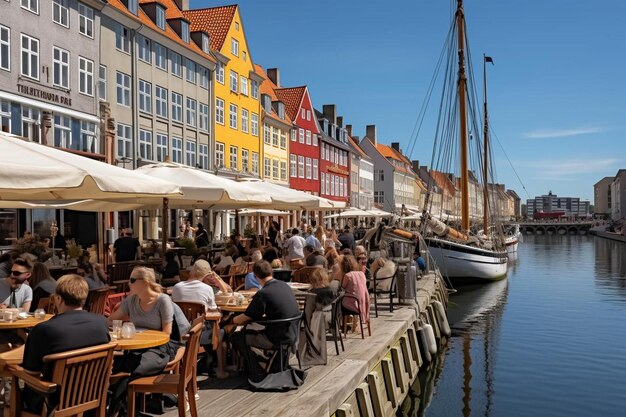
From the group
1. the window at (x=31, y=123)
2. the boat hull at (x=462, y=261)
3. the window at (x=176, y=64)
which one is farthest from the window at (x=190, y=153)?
the boat hull at (x=462, y=261)

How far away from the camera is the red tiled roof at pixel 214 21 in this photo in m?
43.0

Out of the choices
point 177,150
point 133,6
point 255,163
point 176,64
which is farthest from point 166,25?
point 255,163

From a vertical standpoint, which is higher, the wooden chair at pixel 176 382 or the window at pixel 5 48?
the window at pixel 5 48

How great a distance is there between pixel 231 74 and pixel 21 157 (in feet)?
124

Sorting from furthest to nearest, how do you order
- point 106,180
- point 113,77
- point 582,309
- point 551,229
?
1. point 551,229
2. point 113,77
3. point 582,309
4. point 106,180

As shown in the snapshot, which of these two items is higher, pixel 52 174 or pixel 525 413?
pixel 52 174

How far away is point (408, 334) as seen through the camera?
13281 millimetres

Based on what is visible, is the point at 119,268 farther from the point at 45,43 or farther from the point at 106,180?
the point at 45,43

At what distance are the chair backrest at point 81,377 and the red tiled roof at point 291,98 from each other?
171ft

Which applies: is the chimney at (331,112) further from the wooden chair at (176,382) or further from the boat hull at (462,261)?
the wooden chair at (176,382)

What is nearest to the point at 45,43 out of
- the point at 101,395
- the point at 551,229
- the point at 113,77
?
the point at 113,77

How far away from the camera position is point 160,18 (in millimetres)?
35438

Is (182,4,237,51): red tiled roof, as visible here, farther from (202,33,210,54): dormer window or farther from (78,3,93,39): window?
(78,3,93,39): window

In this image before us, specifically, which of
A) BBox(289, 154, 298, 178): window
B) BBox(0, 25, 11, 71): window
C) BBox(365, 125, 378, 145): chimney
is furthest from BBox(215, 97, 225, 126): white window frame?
BBox(365, 125, 378, 145): chimney
